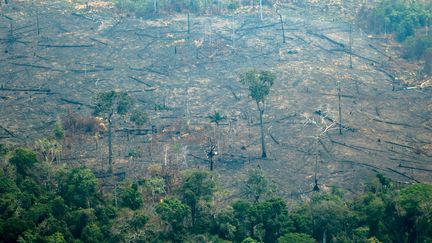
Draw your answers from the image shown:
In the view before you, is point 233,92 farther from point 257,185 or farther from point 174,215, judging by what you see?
point 174,215

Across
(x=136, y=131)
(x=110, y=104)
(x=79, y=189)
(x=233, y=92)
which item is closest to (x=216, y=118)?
(x=136, y=131)

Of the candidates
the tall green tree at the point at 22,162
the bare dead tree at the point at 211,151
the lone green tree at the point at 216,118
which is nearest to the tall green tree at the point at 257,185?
the bare dead tree at the point at 211,151

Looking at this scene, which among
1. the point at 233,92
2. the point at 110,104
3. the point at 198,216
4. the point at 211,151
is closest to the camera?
the point at 198,216

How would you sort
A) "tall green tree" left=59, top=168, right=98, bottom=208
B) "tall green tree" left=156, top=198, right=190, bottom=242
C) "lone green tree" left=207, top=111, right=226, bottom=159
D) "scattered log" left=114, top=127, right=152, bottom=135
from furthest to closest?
"scattered log" left=114, top=127, right=152, bottom=135
"lone green tree" left=207, top=111, right=226, bottom=159
"tall green tree" left=59, top=168, right=98, bottom=208
"tall green tree" left=156, top=198, right=190, bottom=242

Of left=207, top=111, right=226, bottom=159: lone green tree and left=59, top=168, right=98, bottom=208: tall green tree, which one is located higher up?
left=207, top=111, right=226, bottom=159: lone green tree

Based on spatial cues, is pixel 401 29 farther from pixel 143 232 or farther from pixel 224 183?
pixel 143 232

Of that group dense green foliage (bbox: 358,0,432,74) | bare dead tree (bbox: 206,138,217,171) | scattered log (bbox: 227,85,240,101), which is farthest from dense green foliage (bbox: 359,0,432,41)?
bare dead tree (bbox: 206,138,217,171)

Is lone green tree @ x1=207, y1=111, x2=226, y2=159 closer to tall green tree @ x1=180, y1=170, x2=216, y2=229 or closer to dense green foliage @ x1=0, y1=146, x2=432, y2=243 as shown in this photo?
tall green tree @ x1=180, y1=170, x2=216, y2=229
